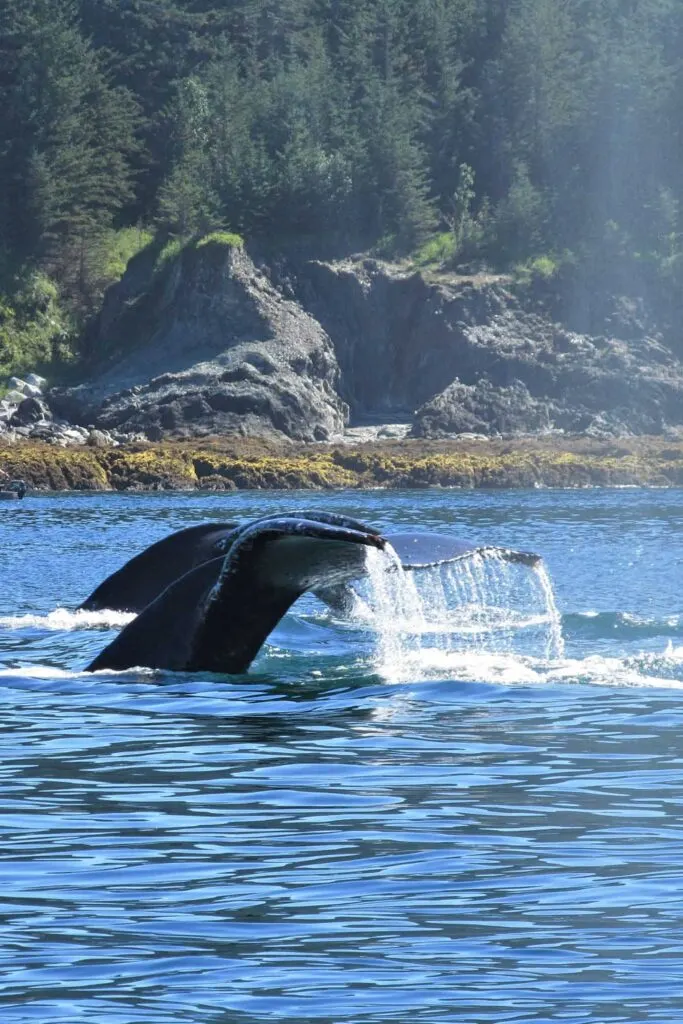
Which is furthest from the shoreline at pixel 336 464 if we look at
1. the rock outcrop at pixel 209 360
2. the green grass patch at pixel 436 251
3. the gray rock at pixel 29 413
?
the green grass patch at pixel 436 251

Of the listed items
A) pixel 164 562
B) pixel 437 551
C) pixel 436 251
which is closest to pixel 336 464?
pixel 436 251

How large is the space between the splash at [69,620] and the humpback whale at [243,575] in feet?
7.14

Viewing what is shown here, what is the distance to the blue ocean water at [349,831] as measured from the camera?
6.62 metres

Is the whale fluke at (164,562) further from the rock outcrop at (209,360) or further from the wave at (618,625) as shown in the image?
the rock outcrop at (209,360)

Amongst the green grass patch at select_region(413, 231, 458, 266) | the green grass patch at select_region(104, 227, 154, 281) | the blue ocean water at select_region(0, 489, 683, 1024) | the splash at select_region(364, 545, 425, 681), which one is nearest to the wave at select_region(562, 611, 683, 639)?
the blue ocean water at select_region(0, 489, 683, 1024)

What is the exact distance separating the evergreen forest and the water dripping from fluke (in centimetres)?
6693

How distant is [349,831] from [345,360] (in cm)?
8053

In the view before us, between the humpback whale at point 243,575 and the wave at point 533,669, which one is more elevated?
the humpback whale at point 243,575

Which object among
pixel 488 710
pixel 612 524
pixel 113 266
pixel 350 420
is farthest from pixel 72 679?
pixel 113 266

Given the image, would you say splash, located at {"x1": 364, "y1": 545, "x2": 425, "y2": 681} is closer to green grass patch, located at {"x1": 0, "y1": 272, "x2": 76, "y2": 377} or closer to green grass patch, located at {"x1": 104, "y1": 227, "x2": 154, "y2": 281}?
green grass patch, located at {"x1": 0, "y1": 272, "x2": 76, "y2": 377}

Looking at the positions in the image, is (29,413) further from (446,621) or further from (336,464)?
(446,621)

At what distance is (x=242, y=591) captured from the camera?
478 inches

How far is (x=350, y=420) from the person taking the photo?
86875 mm

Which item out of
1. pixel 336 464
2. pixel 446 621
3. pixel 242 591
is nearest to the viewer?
pixel 242 591
